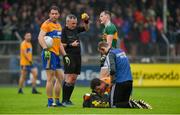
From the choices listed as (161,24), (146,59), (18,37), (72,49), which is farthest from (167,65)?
(72,49)

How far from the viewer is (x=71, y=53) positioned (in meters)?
18.2

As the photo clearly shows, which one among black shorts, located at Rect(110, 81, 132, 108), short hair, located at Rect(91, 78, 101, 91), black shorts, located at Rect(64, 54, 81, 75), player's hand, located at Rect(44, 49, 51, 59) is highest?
player's hand, located at Rect(44, 49, 51, 59)

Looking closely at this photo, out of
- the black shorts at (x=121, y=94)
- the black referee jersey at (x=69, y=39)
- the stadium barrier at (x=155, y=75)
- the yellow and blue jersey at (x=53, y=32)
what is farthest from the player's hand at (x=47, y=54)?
the stadium barrier at (x=155, y=75)

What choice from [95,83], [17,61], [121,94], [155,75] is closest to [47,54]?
[95,83]

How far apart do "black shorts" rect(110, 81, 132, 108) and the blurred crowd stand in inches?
560

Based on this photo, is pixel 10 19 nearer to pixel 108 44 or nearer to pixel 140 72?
pixel 140 72

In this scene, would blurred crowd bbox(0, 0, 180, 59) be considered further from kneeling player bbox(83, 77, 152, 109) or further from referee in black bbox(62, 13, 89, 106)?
kneeling player bbox(83, 77, 152, 109)

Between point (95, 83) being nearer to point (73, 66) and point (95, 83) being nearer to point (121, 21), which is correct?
point (73, 66)

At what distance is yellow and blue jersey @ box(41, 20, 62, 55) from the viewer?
1762 centimetres

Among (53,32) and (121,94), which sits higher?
(53,32)

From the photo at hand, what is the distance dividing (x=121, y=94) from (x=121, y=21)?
16.9 meters

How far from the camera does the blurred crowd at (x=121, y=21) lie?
31594 mm

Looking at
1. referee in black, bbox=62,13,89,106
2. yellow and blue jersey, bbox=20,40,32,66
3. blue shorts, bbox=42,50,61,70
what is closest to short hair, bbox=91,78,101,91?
referee in black, bbox=62,13,89,106

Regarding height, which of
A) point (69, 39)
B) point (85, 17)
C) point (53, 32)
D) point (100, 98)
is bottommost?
point (100, 98)
